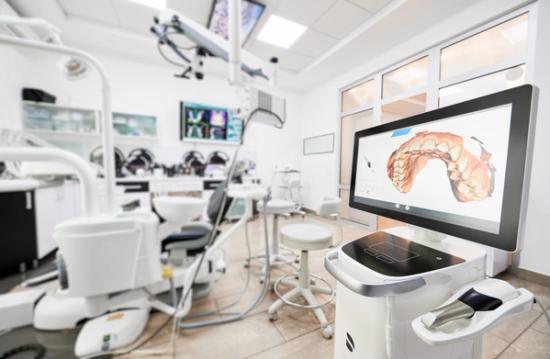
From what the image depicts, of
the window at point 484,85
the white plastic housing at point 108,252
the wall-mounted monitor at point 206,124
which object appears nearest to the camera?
the white plastic housing at point 108,252

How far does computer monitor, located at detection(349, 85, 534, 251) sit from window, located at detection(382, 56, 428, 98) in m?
2.51

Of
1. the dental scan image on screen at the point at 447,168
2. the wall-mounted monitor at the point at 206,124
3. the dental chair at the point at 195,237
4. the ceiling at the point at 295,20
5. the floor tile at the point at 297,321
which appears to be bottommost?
the floor tile at the point at 297,321

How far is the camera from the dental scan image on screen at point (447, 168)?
45cm

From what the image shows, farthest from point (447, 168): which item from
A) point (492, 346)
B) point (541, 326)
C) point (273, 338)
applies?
point (541, 326)

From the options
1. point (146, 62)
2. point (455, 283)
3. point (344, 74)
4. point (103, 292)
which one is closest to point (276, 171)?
point (344, 74)

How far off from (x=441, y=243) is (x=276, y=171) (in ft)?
12.5

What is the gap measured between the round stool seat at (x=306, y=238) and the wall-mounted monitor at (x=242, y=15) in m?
2.27

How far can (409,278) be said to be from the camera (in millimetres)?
457

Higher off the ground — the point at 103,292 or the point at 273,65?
the point at 273,65

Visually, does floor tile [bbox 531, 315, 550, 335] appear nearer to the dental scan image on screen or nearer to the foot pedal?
the dental scan image on screen

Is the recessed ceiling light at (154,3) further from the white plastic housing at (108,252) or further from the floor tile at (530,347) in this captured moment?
the floor tile at (530,347)

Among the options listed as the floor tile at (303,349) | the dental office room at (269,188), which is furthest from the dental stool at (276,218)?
the floor tile at (303,349)

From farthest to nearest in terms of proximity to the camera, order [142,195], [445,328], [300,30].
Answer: [142,195] → [300,30] → [445,328]

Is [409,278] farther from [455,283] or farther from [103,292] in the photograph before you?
[103,292]
